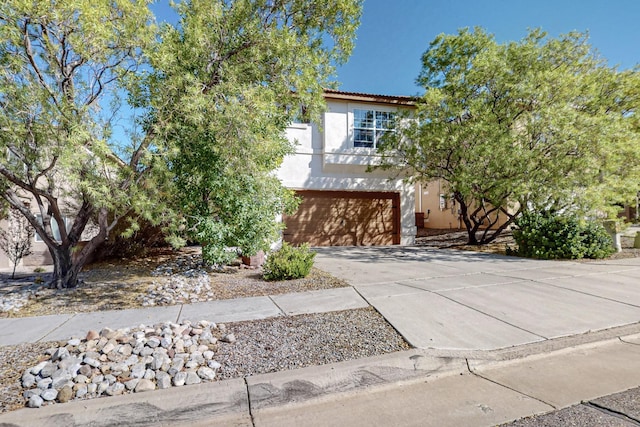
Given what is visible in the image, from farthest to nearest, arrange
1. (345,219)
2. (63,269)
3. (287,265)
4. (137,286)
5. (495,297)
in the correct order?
(345,219) → (287,265) → (137,286) → (63,269) → (495,297)

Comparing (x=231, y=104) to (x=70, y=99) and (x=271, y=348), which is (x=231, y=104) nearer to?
(x=70, y=99)

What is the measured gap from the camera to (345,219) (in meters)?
14.5

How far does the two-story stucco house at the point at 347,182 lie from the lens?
13.5m

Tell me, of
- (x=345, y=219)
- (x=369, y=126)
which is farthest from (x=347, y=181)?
(x=369, y=126)

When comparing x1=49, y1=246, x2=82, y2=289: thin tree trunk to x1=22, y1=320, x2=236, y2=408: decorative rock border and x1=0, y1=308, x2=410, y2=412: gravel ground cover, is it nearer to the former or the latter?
x1=0, y1=308, x2=410, y2=412: gravel ground cover

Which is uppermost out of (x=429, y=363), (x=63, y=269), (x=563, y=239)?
(x=563, y=239)

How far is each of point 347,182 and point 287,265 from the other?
767 cm

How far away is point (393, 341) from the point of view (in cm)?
391

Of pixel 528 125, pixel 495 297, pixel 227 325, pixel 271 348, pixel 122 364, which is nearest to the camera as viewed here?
pixel 122 364

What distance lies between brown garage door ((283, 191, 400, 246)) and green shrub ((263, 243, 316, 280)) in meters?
6.45

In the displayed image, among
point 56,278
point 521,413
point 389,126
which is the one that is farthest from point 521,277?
point 56,278

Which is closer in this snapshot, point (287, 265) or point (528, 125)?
point (287, 265)

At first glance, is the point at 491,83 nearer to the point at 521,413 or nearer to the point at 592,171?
the point at 592,171

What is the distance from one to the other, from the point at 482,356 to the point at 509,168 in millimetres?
8226
